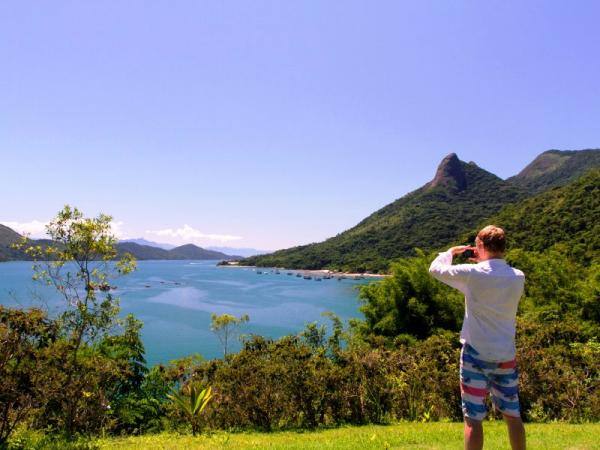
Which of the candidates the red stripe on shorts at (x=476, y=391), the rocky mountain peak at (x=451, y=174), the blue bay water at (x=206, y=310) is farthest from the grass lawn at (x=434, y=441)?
the rocky mountain peak at (x=451, y=174)

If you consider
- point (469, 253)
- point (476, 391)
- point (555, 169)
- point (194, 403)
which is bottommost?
point (194, 403)

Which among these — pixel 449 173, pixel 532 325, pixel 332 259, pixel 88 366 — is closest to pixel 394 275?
pixel 532 325

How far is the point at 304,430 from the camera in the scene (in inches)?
263

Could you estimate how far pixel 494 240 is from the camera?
9.31ft

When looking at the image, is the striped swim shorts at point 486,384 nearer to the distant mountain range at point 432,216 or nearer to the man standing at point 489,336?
the man standing at point 489,336

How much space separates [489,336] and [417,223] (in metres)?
123

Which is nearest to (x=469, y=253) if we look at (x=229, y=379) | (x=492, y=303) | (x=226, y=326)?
(x=492, y=303)

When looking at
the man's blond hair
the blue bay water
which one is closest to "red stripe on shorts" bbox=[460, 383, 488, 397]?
the man's blond hair

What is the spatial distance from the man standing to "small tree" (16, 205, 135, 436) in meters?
5.42

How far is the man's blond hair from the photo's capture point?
282cm

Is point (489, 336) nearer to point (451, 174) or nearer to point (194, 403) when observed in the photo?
point (194, 403)

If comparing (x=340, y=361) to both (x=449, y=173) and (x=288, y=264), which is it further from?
(x=449, y=173)

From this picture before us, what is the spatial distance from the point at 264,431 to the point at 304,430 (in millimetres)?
719

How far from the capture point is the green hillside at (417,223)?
110875 mm
